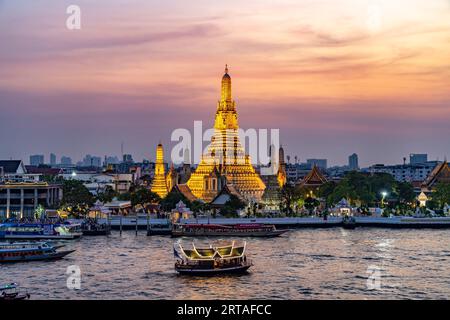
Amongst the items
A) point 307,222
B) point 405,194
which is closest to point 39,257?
point 307,222

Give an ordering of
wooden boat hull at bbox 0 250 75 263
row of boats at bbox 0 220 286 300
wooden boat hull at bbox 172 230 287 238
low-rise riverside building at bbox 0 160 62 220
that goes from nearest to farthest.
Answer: wooden boat hull at bbox 0 250 75 263
row of boats at bbox 0 220 286 300
wooden boat hull at bbox 172 230 287 238
low-rise riverside building at bbox 0 160 62 220

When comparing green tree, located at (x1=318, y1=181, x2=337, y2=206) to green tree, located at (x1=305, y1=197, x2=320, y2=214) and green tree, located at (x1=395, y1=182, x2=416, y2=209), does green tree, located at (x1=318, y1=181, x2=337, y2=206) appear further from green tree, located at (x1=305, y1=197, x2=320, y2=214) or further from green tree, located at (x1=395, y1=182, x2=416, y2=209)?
green tree, located at (x1=305, y1=197, x2=320, y2=214)

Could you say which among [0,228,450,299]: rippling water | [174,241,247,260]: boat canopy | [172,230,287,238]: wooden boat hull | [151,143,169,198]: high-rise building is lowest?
[0,228,450,299]: rippling water

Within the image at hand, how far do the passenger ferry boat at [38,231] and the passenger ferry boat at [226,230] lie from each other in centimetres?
410

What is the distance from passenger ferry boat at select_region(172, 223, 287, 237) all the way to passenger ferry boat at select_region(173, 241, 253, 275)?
10.5 m

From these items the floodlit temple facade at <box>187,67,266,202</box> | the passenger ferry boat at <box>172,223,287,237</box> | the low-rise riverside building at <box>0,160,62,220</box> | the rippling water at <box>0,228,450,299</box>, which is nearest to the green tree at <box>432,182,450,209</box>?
the floodlit temple facade at <box>187,67,266,202</box>

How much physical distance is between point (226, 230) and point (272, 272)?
11.2m

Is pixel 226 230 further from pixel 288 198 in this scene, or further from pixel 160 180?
pixel 160 180

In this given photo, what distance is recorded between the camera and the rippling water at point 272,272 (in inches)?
634

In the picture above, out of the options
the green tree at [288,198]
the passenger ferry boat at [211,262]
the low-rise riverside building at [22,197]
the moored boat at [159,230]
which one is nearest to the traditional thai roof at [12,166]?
the low-rise riverside building at [22,197]

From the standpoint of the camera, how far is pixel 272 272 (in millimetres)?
19156

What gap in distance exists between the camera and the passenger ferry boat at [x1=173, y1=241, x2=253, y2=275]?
62.1 feet
